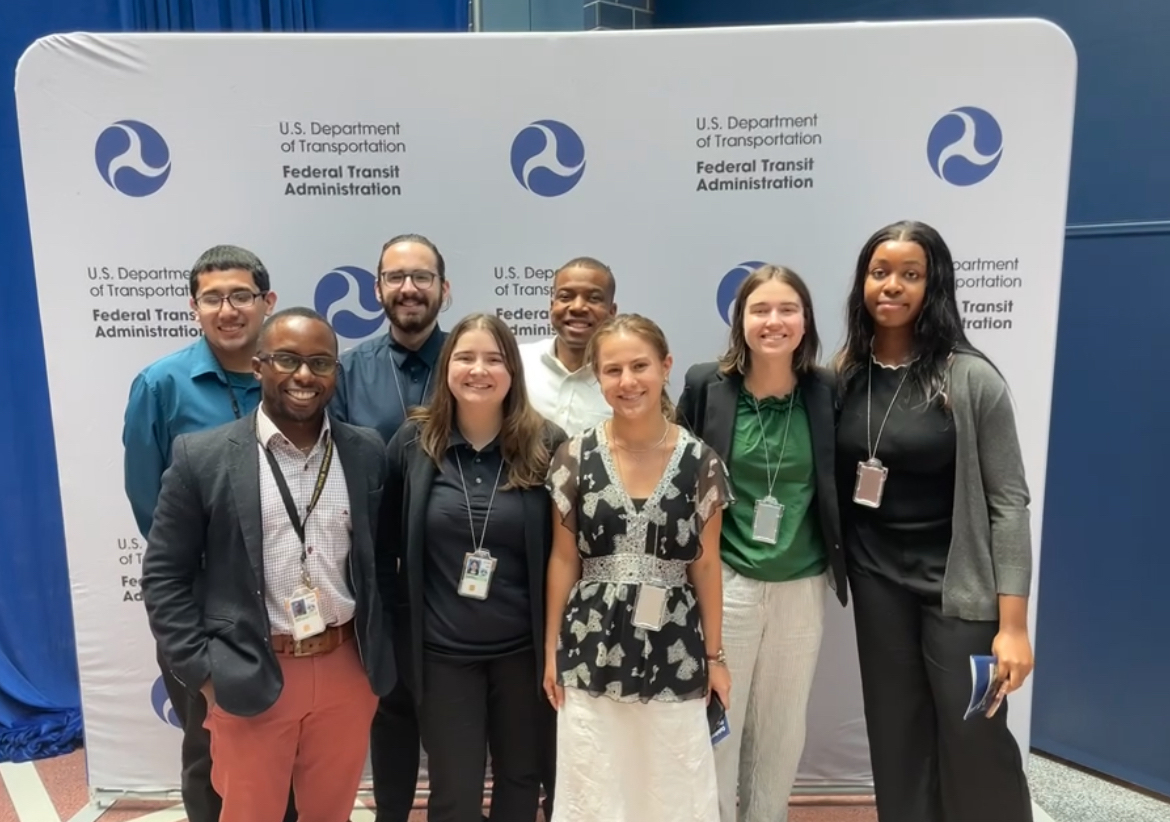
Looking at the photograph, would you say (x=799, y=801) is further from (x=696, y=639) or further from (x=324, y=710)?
(x=324, y=710)

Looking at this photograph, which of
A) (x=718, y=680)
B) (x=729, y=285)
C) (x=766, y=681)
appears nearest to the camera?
(x=718, y=680)

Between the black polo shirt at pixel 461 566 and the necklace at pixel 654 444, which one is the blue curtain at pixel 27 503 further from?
the necklace at pixel 654 444

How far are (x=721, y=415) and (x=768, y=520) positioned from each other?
0.96 ft

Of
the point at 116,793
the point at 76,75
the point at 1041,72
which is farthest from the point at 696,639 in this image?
the point at 76,75

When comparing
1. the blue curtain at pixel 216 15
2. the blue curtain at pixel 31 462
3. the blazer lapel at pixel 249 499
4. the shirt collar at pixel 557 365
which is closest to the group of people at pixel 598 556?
the blazer lapel at pixel 249 499

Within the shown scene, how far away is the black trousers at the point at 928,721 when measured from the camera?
1915mm

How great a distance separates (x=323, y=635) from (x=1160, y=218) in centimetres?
305

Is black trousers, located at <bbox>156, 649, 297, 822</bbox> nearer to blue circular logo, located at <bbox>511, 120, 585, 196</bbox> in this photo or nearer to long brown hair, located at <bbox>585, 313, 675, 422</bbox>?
long brown hair, located at <bbox>585, 313, 675, 422</bbox>

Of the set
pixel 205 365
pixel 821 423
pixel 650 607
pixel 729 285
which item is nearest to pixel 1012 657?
pixel 821 423

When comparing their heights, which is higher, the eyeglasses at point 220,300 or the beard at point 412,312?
the eyeglasses at point 220,300

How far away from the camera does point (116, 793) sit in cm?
274

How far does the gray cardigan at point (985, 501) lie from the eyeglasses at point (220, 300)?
1.86 m

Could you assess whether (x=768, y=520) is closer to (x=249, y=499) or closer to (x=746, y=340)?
(x=746, y=340)

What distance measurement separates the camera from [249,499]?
5.42 ft
